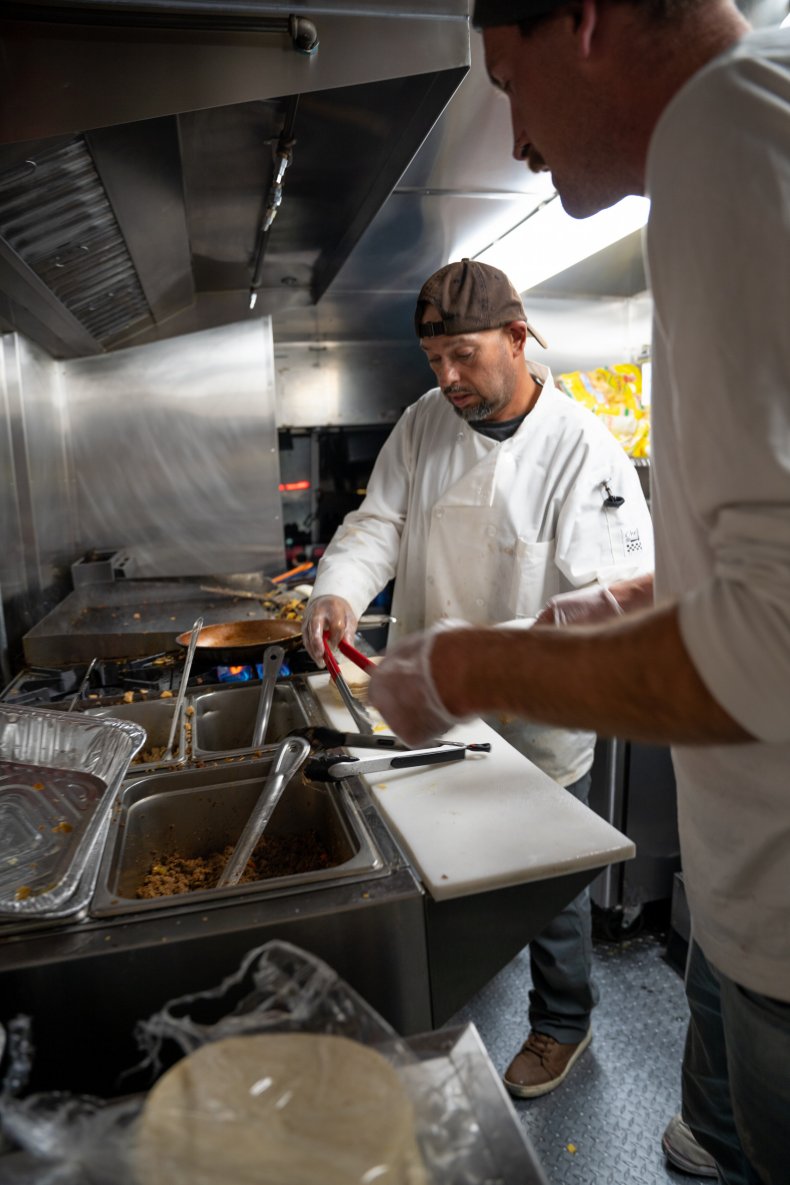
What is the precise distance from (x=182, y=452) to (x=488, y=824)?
3.12 meters

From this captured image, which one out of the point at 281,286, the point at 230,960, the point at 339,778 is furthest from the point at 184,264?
the point at 230,960

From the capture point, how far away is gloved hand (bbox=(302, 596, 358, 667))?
1.61 meters

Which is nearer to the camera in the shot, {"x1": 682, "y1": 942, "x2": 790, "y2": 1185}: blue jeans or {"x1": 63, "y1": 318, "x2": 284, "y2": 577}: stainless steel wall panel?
{"x1": 682, "y1": 942, "x2": 790, "y2": 1185}: blue jeans

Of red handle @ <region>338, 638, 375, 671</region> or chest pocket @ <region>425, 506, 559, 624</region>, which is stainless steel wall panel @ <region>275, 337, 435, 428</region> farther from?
red handle @ <region>338, 638, 375, 671</region>

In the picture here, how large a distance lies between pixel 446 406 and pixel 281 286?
1807 millimetres

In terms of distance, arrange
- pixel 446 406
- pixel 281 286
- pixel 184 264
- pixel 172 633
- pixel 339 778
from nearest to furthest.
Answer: pixel 339 778
pixel 446 406
pixel 172 633
pixel 184 264
pixel 281 286

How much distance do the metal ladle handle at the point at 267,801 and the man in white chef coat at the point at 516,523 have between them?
404 mm

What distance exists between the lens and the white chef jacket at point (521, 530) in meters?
1.77

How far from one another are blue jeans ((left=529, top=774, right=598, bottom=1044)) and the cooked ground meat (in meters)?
0.84

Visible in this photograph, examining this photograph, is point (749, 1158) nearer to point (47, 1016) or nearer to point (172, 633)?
point (47, 1016)

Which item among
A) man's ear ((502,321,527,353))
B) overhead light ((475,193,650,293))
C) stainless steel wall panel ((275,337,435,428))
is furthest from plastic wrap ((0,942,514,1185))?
stainless steel wall panel ((275,337,435,428))

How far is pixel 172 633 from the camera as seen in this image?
221cm

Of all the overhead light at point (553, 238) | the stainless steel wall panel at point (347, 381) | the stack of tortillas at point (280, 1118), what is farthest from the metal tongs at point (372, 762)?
the stainless steel wall panel at point (347, 381)

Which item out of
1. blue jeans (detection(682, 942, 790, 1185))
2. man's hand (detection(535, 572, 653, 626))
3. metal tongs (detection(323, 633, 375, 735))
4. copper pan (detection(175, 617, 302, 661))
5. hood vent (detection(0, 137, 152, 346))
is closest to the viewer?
blue jeans (detection(682, 942, 790, 1185))
